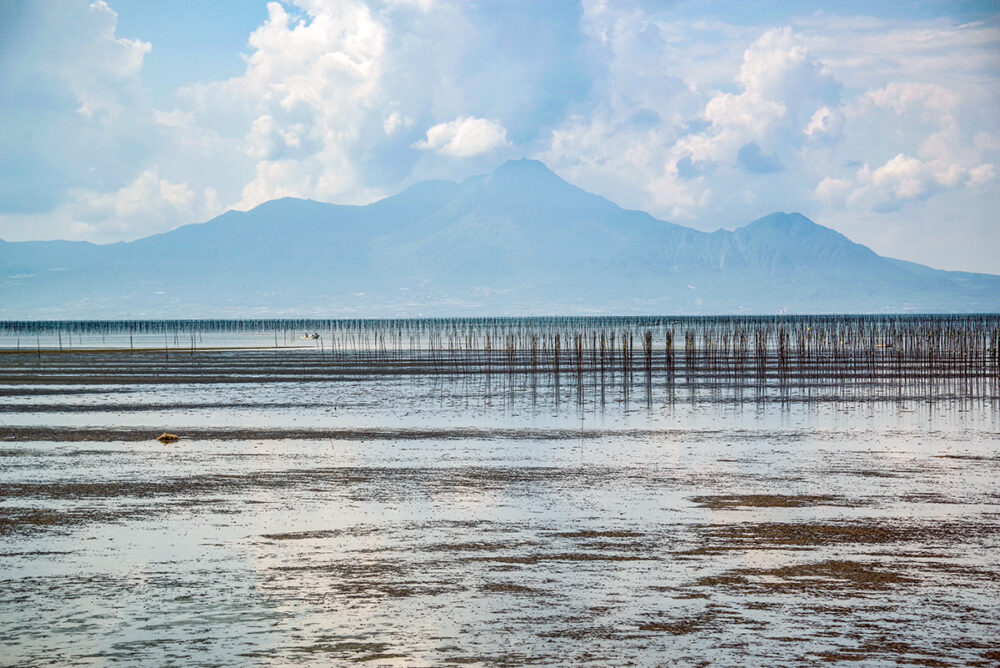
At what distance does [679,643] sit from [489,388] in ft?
98.1

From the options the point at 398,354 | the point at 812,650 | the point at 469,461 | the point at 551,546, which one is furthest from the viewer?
the point at 398,354

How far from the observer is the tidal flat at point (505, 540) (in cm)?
968

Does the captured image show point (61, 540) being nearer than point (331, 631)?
No

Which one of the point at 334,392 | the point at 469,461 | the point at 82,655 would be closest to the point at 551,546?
the point at 82,655

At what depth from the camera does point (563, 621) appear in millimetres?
10141

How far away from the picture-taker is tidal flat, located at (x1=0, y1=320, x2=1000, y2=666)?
968cm

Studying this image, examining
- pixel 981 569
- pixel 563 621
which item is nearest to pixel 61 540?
pixel 563 621

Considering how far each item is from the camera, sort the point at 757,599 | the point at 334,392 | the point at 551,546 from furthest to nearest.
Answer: the point at 334,392 → the point at 551,546 → the point at 757,599

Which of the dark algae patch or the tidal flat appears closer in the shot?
the tidal flat

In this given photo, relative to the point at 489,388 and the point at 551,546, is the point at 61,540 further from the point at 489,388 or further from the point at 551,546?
the point at 489,388

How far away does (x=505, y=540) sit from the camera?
44.4 feet

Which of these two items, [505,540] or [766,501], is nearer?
[505,540]

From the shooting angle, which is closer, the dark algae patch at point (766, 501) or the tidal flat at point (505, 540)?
the tidal flat at point (505, 540)

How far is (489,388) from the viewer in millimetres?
39344
